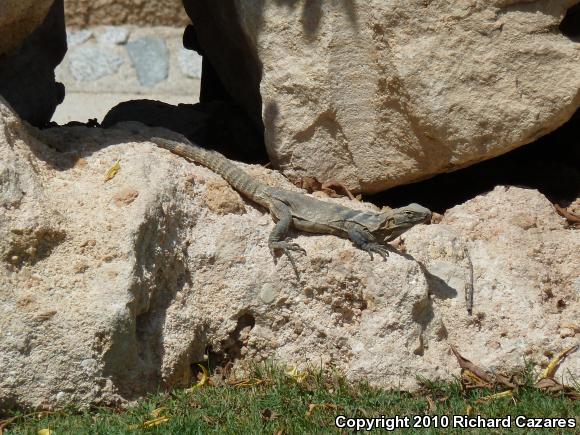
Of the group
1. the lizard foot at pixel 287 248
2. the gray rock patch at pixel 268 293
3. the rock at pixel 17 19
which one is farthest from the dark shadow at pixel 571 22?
the rock at pixel 17 19

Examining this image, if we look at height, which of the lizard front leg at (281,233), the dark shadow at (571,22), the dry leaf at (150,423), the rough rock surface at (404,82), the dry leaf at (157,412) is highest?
the dark shadow at (571,22)

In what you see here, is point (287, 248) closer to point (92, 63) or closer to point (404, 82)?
point (404, 82)

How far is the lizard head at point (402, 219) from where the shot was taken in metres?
6.21

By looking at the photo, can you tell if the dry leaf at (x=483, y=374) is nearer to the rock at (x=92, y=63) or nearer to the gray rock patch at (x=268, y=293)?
the gray rock patch at (x=268, y=293)

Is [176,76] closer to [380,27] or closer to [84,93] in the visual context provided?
[84,93]

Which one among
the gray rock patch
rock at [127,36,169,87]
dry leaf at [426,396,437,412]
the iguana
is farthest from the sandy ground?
dry leaf at [426,396,437,412]

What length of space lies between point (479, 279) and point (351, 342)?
902 mm

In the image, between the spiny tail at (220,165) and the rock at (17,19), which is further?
the spiny tail at (220,165)

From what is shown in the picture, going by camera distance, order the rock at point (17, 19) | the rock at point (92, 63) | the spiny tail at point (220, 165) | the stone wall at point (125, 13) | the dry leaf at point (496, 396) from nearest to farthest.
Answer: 1. the dry leaf at point (496, 396)
2. the rock at point (17, 19)
3. the spiny tail at point (220, 165)
4. the rock at point (92, 63)
5. the stone wall at point (125, 13)

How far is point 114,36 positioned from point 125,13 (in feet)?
1.28

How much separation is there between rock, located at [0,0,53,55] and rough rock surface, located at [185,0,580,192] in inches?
Answer: 49.9

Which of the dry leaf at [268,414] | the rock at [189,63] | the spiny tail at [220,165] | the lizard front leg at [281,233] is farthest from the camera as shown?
the rock at [189,63]

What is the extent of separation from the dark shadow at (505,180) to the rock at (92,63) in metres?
7.11

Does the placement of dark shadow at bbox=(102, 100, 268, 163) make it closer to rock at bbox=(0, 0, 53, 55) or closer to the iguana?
the iguana
